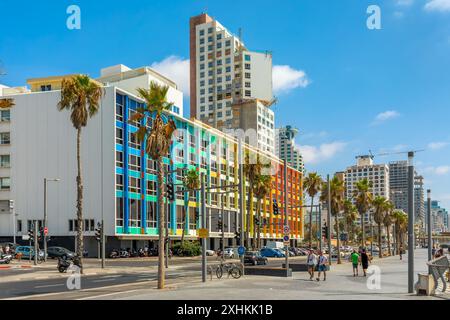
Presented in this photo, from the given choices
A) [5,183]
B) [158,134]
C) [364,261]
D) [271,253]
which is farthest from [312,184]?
[158,134]

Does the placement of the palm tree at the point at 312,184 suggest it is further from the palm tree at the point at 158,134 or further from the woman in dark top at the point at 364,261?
the palm tree at the point at 158,134

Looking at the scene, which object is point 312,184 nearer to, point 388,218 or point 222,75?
point 388,218

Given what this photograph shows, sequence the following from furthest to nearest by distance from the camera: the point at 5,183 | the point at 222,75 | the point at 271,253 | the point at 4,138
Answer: the point at 222,75 < the point at 271,253 < the point at 4,138 < the point at 5,183

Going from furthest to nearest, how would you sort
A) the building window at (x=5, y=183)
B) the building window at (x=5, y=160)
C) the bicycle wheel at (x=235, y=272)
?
the building window at (x=5, y=160) < the building window at (x=5, y=183) < the bicycle wheel at (x=235, y=272)

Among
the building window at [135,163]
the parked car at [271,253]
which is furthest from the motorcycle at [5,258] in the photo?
the parked car at [271,253]

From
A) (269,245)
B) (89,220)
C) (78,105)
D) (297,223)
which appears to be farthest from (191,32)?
(78,105)

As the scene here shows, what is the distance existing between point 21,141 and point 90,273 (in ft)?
128

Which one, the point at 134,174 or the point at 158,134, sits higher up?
the point at 158,134

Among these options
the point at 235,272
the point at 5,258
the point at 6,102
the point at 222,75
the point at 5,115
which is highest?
the point at 222,75

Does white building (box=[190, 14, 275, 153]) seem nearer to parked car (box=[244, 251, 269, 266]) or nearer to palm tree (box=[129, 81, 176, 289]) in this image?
parked car (box=[244, 251, 269, 266])

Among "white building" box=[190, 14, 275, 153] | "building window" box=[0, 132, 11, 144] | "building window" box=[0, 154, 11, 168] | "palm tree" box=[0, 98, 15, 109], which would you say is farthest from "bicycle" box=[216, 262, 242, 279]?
"white building" box=[190, 14, 275, 153]

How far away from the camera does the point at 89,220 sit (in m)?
67.9
